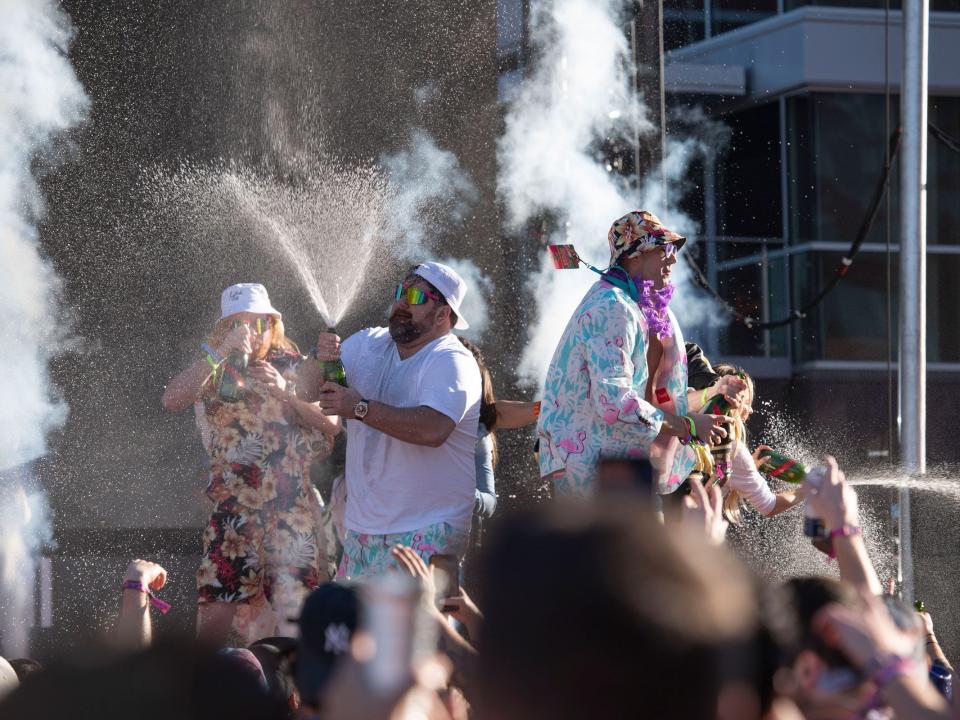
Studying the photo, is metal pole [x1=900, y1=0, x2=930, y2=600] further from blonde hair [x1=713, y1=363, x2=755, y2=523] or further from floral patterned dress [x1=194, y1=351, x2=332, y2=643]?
floral patterned dress [x1=194, y1=351, x2=332, y2=643]

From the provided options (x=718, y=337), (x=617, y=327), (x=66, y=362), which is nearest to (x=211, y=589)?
(x=617, y=327)

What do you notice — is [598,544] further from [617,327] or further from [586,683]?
[617,327]

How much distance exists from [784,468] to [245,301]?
1965mm

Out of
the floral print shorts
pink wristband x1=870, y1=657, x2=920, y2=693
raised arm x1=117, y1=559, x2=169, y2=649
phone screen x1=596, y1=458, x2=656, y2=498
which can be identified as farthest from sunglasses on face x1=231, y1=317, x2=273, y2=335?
pink wristband x1=870, y1=657, x2=920, y2=693

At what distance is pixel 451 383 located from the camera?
3844 mm

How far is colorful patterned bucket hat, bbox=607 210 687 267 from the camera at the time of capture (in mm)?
3984

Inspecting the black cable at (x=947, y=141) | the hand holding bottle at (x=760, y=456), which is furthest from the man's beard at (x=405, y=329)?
the black cable at (x=947, y=141)

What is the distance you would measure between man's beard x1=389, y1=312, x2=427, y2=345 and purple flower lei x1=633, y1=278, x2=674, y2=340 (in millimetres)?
663

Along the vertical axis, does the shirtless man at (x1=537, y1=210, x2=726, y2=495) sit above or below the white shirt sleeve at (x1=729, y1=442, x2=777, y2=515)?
above

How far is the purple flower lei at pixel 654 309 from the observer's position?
3.99 metres

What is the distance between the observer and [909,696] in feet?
5.22

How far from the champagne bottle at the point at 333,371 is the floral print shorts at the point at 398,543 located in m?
0.46

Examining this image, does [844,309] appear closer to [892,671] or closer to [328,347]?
[328,347]

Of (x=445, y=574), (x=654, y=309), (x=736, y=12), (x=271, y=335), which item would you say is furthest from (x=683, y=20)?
(x=445, y=574)
